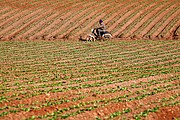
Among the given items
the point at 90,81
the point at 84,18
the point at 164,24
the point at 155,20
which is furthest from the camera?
the point at 84,18

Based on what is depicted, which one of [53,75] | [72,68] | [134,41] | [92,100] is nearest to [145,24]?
[134,41]

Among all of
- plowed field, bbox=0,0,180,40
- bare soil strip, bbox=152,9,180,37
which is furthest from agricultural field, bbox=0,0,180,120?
plowed field, bbox=0,0,180,40

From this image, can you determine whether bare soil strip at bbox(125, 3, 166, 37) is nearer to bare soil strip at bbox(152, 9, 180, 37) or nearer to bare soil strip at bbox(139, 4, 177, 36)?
bare soil strip at bbox(139, 4, 177, 36)

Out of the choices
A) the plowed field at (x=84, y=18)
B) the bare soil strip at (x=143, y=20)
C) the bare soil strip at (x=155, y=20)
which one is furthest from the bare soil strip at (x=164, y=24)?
the bare soil strip at (x=143, y=20)

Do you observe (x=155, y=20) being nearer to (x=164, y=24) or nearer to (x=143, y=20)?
(x=143, y=20)

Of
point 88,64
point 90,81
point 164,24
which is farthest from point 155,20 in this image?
point 90,81

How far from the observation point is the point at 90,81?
611 inches

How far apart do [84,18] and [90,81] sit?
63.7ft

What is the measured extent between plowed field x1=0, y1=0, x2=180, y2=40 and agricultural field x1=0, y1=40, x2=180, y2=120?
418 centimetres

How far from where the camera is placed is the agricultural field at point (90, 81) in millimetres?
→ 12000

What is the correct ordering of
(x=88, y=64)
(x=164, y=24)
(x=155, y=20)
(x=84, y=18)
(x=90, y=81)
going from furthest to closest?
(x=84, y=18) → (x=155, y=20) → (x=164, y=24) → (x=88, y=64) → (x=90, y=81)

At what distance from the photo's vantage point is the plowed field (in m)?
28.2

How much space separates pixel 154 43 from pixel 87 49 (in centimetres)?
728

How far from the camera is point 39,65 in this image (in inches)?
731
